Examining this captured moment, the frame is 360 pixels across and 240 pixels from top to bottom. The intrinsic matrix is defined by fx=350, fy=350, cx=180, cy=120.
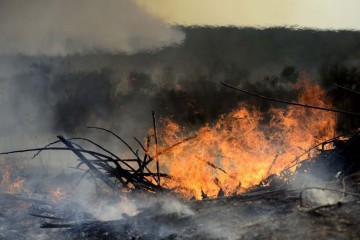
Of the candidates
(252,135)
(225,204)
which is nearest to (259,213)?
(225,204)

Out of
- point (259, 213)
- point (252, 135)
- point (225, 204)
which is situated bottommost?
point (259, 213)

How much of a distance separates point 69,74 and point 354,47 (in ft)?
54.7

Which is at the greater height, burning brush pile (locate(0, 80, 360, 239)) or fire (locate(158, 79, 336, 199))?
fire (locate(158, 79, 336, 199))

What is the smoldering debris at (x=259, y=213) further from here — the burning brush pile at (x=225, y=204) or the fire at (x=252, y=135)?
the fire at (x=252, y=135)

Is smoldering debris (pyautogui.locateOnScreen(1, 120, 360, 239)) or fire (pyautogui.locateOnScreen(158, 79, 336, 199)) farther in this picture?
fire (pyautogui.locateOnScreen(158, 79, 336, 199))

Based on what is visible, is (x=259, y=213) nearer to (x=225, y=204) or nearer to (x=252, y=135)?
(x=225, y=204)

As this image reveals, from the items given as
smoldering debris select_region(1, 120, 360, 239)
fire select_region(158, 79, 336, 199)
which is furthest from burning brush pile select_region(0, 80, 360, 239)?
fire select_region(158, 79, 336, 199)

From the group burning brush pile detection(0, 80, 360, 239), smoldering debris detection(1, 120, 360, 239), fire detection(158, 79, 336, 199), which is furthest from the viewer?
Result: fire detection(158, 79, 336, 199)

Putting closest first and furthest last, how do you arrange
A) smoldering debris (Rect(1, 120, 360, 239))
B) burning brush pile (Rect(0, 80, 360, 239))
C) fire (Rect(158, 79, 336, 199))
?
smoldering debris (Rect(1, 120, 360, 239)), burning brush pile (Rect(0, 80, 360, 239)), fire (Rect(158, 79, 336, 199))

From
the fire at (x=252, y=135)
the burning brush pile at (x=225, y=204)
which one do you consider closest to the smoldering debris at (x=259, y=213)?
the burning brush pile at (x=225, y=204)

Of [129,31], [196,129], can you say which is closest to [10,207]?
[196,129]

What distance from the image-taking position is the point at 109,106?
20828 millimetres

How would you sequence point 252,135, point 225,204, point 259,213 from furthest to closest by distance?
1. point 252,135
2. point 225,204
3. point 259,213

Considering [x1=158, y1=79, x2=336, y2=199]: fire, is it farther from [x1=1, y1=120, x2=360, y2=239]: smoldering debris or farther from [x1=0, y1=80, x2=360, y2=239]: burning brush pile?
[x1=1, y1=120, x2=360, y2=239]: smoldering debris
